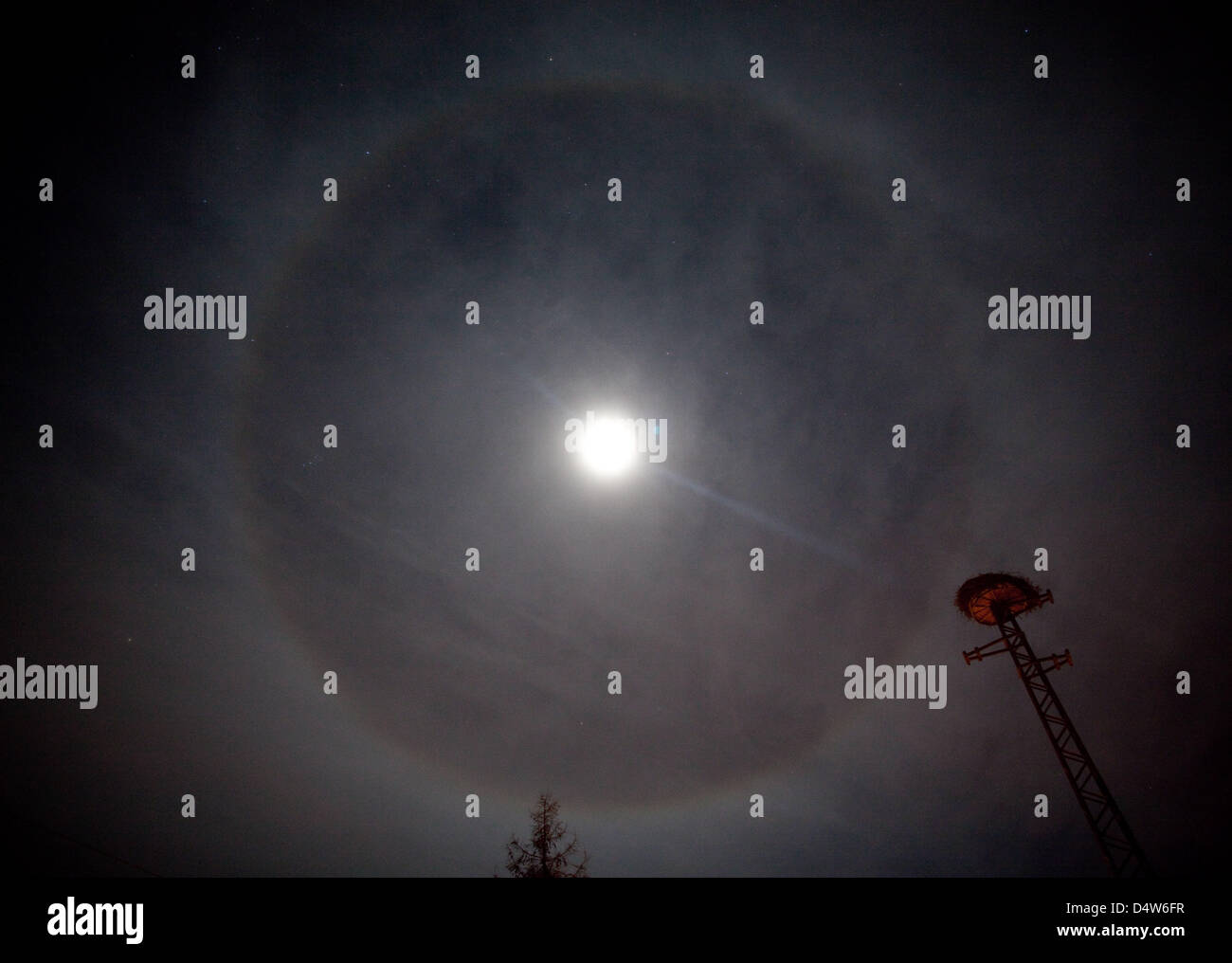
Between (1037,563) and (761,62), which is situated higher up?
(761,62)
